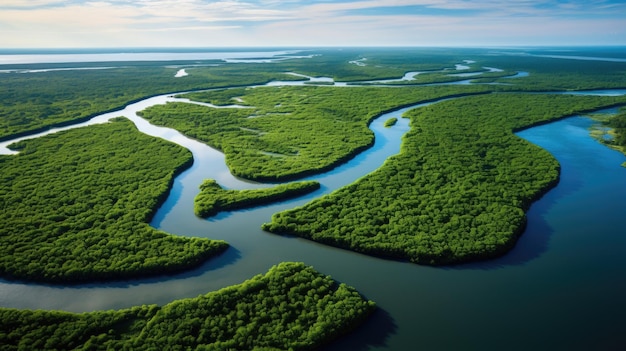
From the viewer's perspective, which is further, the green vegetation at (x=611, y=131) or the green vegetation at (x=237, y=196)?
the green vegetation at (x=611, y=131)

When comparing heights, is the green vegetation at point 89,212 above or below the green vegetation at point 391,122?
below

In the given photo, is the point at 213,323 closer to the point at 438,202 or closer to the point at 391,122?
the point at 438,202

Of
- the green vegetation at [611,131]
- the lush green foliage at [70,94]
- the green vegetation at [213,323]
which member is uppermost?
the lush green foliage at [70,94]

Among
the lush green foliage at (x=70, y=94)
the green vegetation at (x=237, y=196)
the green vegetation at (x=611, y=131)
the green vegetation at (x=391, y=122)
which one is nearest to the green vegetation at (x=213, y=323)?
the green vegetation at (x=237, y=196)

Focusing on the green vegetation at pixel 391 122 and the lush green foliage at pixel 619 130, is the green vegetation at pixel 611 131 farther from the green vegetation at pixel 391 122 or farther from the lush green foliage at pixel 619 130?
the green vegetation at pixel 391 122

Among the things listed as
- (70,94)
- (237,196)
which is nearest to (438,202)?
(237,196)

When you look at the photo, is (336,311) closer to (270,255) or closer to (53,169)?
(270,255)
